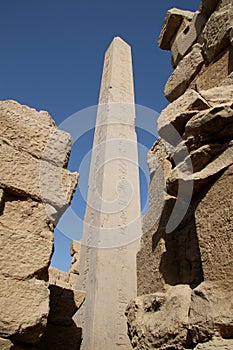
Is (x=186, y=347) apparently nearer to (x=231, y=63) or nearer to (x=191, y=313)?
(x=191, y=313)

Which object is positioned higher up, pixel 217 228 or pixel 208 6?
pixel 208 6

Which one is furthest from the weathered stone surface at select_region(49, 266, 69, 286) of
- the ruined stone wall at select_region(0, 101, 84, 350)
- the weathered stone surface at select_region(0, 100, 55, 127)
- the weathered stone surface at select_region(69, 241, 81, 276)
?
the weathered stone surface at select_region(0, 100, 55, 127)

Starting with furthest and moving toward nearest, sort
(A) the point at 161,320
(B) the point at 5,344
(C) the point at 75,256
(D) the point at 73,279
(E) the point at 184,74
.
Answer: (C) the point at 75,256, (D) the point at 73,279, (E) the point at 184,74, (A) the point at 161,320, (B) the point at 5,344

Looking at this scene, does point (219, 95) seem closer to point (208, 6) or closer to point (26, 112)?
point (208, 6)

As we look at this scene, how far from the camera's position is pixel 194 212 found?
1807mm

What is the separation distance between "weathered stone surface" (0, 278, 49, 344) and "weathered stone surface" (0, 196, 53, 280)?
0.18 ft

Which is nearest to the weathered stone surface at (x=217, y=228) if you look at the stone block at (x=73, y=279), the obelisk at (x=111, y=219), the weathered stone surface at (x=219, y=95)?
the weathered stone surface at (x=219, y=95)

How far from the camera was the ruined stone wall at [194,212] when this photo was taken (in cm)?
142

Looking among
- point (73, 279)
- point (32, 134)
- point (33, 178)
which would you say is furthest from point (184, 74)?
point (73, 279)

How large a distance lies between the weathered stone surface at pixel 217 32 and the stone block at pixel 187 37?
221 mm

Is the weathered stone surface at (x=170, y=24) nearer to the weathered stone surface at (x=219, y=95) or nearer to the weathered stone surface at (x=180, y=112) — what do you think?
the weathered stone surface at (x=180, y=112)

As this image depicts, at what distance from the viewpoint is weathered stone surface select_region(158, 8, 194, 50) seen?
289 cm

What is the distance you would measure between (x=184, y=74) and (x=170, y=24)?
2.38 feet

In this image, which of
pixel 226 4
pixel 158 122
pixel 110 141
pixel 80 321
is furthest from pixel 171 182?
pixel 110 141
